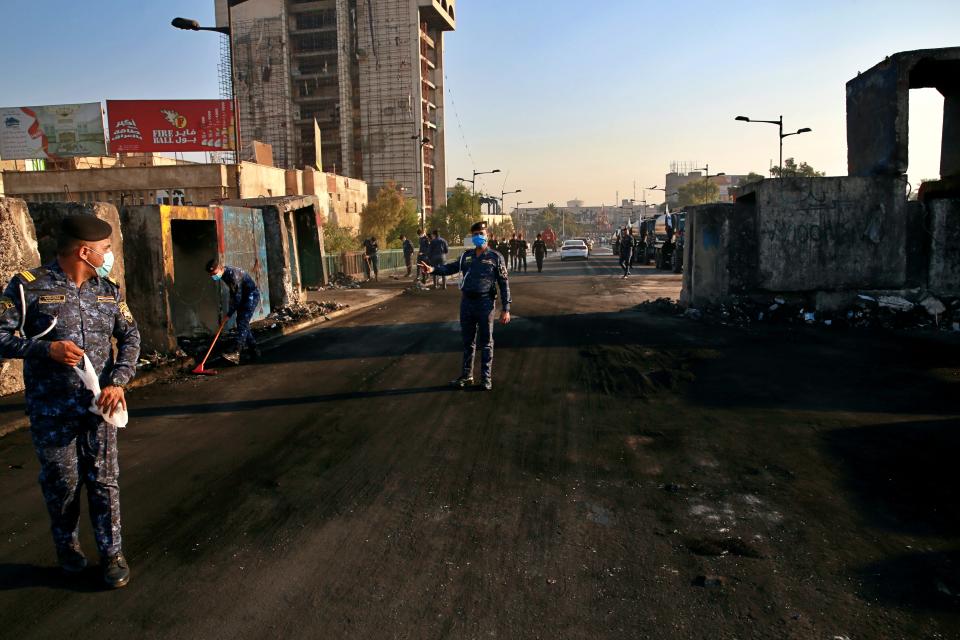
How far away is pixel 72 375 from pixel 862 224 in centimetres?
1369

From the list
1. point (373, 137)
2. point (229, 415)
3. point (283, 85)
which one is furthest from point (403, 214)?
point (229, 415)

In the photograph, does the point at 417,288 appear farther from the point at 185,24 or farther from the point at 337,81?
the point at 337,81

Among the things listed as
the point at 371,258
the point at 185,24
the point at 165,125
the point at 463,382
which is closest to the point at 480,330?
the point at 463,382

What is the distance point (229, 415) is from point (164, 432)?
0.72 meters

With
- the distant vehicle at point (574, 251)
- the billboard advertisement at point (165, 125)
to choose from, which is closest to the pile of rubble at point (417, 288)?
the distant vehicle at point (574, 251)

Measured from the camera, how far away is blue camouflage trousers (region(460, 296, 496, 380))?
7969 millimetres

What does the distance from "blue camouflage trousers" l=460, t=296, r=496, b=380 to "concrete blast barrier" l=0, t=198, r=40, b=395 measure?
5.30 meters

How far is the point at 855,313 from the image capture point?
12.7 metres

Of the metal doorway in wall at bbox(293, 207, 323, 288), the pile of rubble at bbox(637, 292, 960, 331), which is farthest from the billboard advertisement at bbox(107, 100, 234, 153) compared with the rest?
the pile of rubble at bbox(637, 292, 960, 331)

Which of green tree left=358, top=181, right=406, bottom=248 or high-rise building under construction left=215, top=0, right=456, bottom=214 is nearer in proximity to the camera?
green tree left=358, top=181, right=406, bottom=248

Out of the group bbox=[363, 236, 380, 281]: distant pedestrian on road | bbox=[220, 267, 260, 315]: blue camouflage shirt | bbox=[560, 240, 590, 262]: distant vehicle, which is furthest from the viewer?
bbox=[560, 240, 590, 262]: distant vehicle

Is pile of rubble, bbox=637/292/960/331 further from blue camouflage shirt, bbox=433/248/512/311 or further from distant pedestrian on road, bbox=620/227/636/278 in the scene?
distant pedestrian on road, bbox=620/227/636/278

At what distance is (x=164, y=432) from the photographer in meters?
6.44

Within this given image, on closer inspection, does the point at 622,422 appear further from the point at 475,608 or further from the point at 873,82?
the point at 873,82
